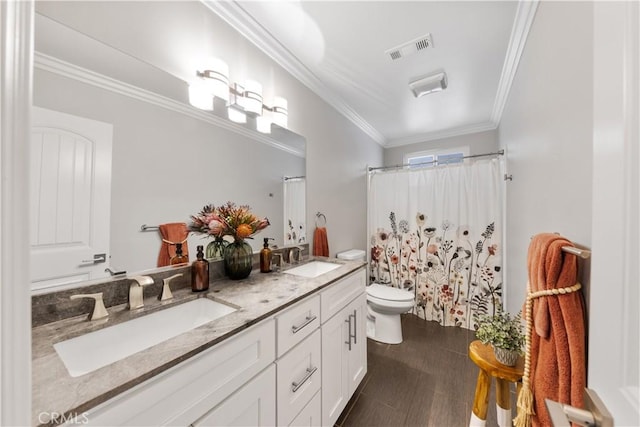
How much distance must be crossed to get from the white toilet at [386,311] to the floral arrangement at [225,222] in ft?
4.39

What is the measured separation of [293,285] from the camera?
1195mm

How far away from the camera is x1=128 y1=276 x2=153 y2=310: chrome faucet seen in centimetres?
91

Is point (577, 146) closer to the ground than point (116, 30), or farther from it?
closer to the ground

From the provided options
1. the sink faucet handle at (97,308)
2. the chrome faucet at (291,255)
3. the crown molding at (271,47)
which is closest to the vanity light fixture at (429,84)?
the crown molding at (271,47)

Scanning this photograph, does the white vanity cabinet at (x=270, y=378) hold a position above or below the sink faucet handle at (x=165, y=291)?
below

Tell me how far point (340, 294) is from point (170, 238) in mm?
939

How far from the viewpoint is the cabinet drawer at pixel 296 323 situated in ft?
3.06

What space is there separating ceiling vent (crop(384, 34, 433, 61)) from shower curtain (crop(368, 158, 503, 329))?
4.27ft

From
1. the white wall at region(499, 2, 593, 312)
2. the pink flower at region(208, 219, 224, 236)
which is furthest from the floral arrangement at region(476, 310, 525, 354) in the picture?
the pink flower at region(208, 219, 224, 236)

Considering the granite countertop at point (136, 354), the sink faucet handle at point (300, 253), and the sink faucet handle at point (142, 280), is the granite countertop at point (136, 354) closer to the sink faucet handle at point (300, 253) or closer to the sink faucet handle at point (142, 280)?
the sink faucet handle at point (142, 280)

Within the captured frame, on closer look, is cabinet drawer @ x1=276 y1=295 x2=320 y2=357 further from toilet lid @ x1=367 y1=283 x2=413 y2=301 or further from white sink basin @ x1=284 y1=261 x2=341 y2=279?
toilet lid @ x1=367 y1=283 x2=413 y2=301

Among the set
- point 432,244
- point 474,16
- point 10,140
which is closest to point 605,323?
point 10,140

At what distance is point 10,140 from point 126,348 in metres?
0.80

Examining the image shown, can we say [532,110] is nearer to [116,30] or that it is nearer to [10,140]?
[10,140]
